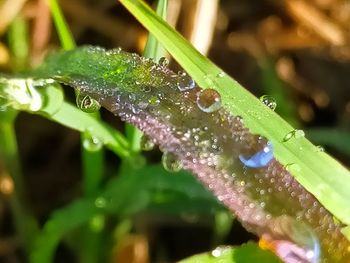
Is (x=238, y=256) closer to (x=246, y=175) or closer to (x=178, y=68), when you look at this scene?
(x=246, y=175)

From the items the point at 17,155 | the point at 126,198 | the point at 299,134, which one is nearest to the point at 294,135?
the point at 299,134

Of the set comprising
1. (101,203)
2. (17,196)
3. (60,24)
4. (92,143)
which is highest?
(60,24)

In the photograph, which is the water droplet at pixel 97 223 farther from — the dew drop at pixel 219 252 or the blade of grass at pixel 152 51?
the dew drop at pixel 219 252

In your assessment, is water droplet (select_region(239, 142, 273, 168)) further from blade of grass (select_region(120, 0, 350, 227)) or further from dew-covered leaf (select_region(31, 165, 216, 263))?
dew-covered leaf (select_region(31, 165, 216, 263))

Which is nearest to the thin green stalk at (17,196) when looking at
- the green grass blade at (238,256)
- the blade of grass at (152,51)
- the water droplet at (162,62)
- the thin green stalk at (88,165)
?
the thin green stalk at (88,165)

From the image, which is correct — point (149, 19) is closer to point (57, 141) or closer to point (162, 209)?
point (162, 209)

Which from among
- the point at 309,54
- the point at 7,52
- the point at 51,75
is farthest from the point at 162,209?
A: the point at 309,54

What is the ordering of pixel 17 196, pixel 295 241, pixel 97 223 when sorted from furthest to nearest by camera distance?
pixel 17 196 < pixel 97 223 < pixel 295 241
